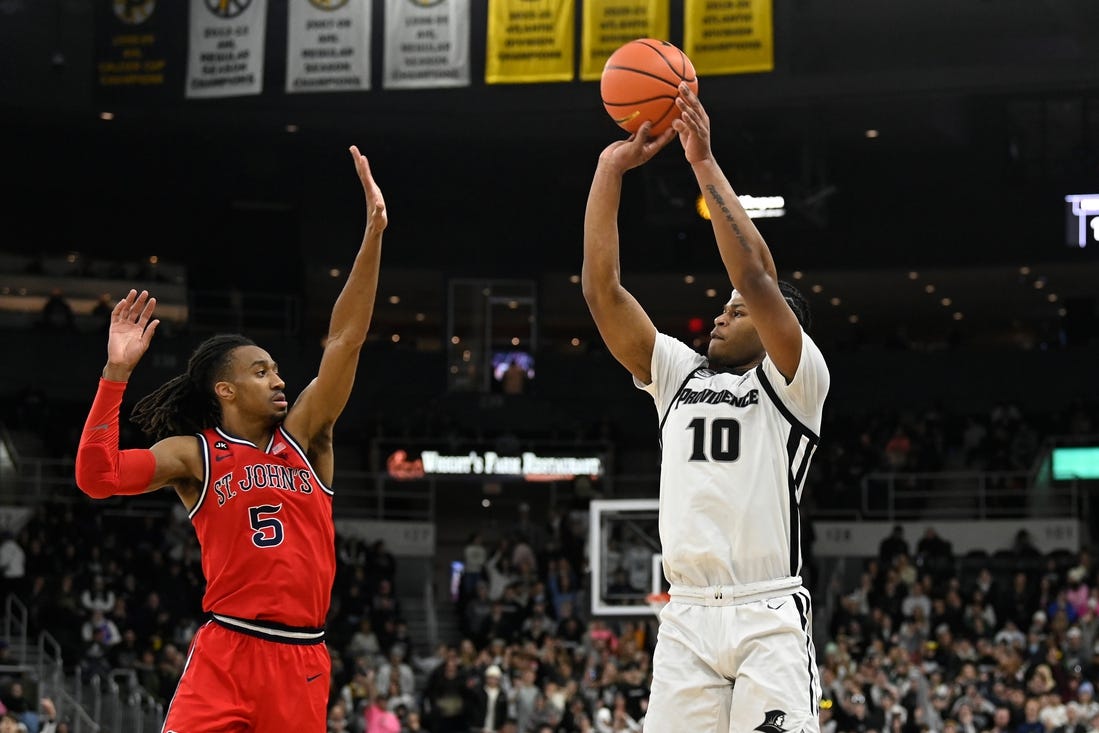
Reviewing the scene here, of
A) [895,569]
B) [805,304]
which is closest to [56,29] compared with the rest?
[895,569]

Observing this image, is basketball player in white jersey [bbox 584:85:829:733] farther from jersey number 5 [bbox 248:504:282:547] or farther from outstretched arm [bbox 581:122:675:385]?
jersey number 5 [bbox 248:504:282:547]

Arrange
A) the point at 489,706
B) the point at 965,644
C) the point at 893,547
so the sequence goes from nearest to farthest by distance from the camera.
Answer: the point at 489,706 → the point at 965,644 → the point at 893,547

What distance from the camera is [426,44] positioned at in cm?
1934

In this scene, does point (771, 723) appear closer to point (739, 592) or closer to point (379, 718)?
point (739, 592)

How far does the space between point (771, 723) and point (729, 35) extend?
47.2 feet

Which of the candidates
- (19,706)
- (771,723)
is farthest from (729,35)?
(771,723)

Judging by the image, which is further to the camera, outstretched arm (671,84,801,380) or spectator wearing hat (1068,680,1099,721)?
spectator wearing hat (1068,680,1099,721)

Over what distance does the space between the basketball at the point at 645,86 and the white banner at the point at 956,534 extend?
72.0 ft

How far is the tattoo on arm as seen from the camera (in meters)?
5.28

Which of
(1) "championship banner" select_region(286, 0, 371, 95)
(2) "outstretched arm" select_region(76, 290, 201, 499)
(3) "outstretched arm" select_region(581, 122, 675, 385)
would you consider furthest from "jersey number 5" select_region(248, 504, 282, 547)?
(1) "championship banner" select_region(286, 0, 371, 95)

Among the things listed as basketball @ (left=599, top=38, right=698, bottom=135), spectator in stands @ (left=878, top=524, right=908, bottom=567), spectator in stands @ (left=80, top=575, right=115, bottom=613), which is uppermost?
basketball @ (left=599, top=38, right=698, bottom=135)

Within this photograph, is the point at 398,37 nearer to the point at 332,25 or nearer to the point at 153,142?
the point at 332,25

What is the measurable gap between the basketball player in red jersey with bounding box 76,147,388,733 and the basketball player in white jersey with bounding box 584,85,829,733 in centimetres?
125

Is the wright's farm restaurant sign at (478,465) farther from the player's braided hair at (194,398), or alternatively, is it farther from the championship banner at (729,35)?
the player's braided hair at (194,398)
